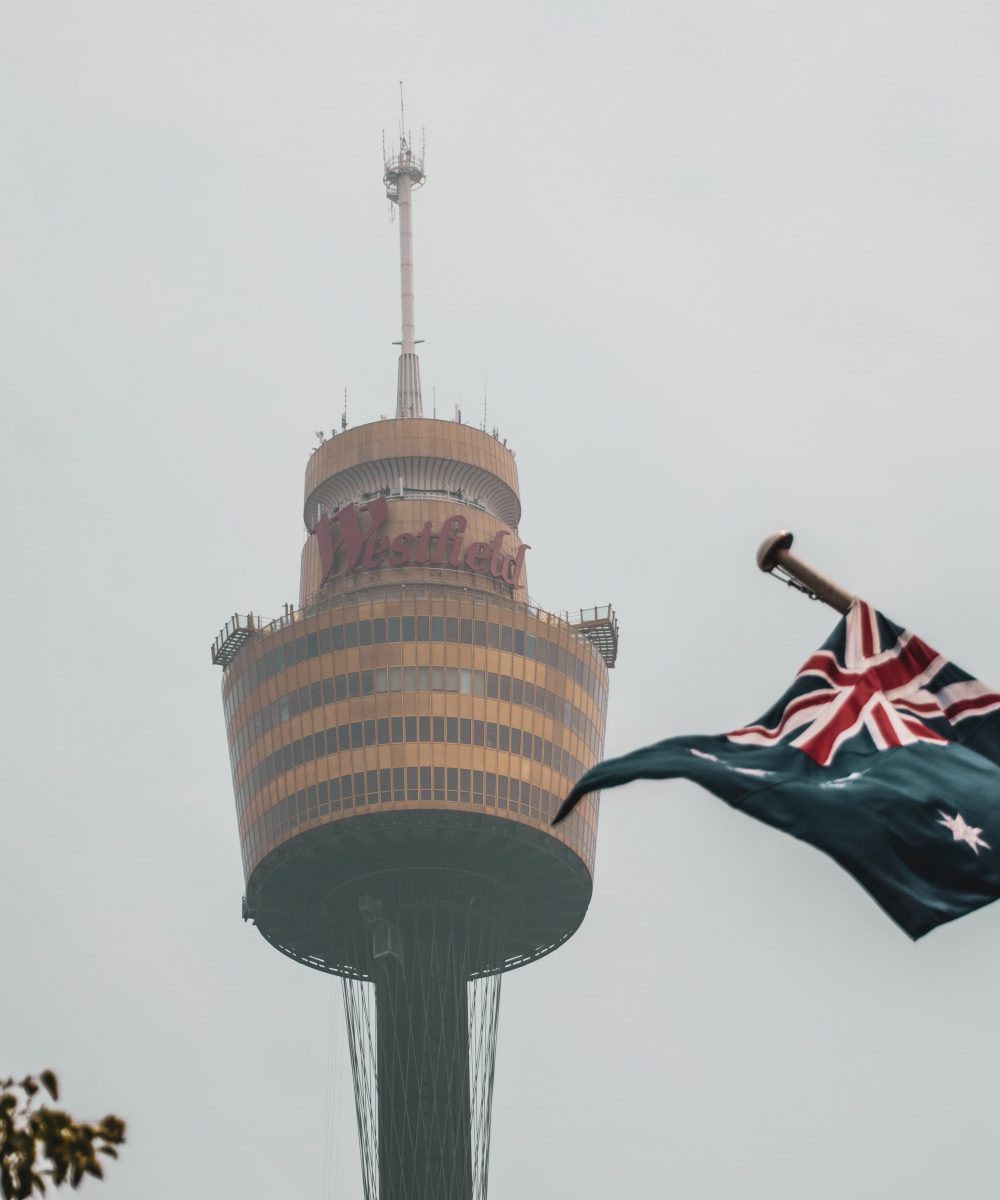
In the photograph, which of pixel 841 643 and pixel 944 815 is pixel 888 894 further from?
pixel 841 643

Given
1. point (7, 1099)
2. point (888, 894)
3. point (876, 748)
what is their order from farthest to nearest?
1. point (876, 748)
2. point (888, 894)
3. point (7, 1099)

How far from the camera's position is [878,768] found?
34.6m

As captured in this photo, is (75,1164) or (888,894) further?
(888,894)

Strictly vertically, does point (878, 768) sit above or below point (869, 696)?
below

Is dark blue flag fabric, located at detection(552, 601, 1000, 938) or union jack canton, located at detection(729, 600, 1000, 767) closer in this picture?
dark blue flag fabric, located at detection(552, 601, 1000, 938)

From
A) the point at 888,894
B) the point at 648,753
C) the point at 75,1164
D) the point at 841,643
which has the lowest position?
the point at 75,1164

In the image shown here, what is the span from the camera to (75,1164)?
Result: 28844mm

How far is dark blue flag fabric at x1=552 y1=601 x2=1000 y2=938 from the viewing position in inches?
1309

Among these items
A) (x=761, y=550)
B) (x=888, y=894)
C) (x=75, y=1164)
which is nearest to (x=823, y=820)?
(x=888, y=894)

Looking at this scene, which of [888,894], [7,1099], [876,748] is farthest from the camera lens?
[876,748]

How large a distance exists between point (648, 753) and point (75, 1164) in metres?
9.33

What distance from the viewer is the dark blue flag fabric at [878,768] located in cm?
3325

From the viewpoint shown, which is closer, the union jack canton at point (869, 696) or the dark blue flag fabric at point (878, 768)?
the dark blue flag fabric at point (878, 768)

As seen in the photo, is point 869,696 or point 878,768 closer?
point 878,768
